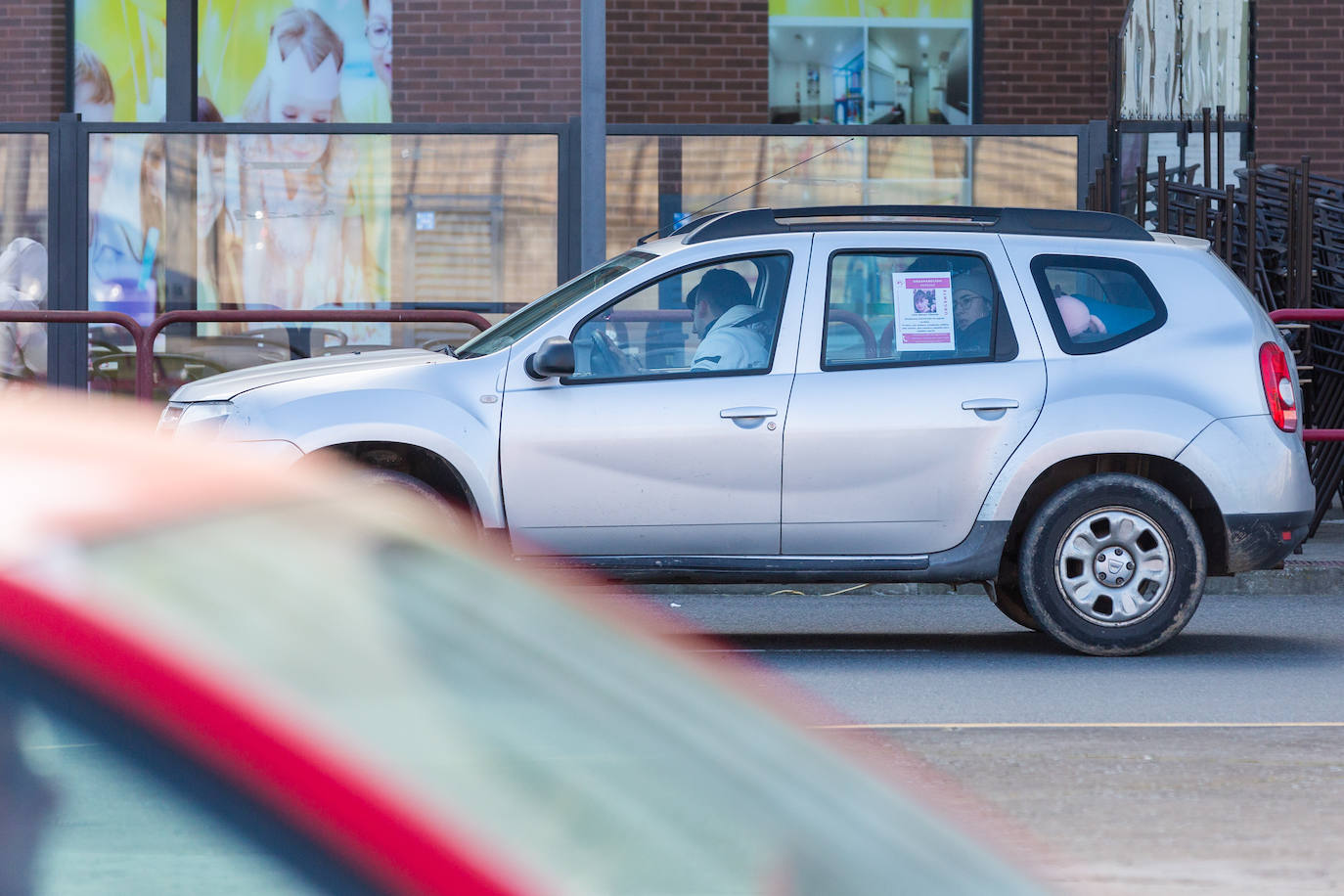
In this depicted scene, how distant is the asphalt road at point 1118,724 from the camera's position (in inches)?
185

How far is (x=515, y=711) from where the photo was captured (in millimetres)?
1733

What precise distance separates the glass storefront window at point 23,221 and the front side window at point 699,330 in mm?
6356

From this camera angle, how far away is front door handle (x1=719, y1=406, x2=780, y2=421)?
24.9 feet

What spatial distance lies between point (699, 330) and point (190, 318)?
4209mm

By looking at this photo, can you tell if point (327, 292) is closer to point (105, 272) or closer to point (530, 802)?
point (105, 272)

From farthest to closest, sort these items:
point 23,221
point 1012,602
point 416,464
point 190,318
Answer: point 23,221
point 190,318
point 1012,602
point 416,464

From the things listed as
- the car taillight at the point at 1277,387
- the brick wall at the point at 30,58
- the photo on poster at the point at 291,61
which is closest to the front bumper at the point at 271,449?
the car taillight at the point at 1277,387

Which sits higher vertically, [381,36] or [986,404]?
[381,36]

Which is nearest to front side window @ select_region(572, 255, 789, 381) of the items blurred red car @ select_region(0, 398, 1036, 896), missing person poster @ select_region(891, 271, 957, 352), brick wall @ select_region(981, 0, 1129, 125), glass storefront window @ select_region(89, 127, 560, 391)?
missing person poster @ select_region(891, 271, 957, 352)

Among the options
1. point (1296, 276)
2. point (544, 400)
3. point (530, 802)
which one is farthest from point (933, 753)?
point (1296, 276)

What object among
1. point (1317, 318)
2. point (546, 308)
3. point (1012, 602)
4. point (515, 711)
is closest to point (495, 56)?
point (1317, 318)

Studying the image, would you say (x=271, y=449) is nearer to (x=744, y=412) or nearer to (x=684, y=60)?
(x=744, y=412)

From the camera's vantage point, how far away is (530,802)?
1475 mm

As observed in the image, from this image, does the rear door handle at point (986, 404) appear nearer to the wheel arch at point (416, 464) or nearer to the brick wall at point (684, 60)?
the wheel arch at point (416, 464)
